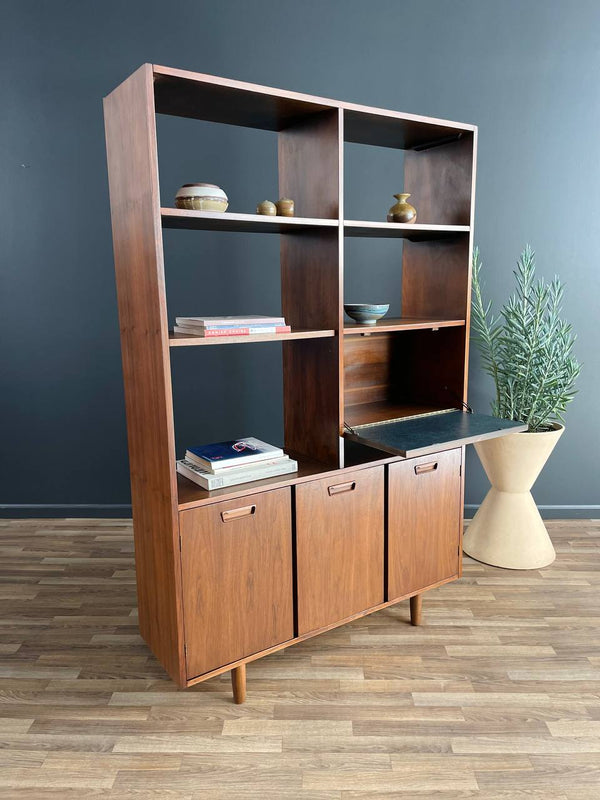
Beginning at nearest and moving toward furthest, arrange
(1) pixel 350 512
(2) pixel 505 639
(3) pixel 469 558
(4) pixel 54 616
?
(1) pixel 350 512, (2) pixel 505 639, (4) pixel 54 616, (3) pixel 469 558

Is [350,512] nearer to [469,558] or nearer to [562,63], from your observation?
[469,558]

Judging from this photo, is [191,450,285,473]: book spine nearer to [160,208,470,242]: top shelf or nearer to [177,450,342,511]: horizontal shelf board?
[177,450,342,511]: horizontal shelf board

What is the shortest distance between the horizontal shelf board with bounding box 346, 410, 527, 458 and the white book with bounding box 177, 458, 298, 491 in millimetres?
269

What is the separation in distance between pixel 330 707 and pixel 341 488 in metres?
0.71

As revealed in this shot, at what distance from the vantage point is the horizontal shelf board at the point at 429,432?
2020 millimetres

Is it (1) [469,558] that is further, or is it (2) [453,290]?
(1) [469,558]

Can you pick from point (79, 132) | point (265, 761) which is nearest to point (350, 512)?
point (265, 761)

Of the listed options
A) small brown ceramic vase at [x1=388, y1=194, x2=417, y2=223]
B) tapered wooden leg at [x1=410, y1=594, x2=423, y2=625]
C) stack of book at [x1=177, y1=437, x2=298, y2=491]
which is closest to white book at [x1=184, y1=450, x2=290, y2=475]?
stack of book at [x1=177, y1=437, x2=298, y2=491]

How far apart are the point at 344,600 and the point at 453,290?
128 centimetres

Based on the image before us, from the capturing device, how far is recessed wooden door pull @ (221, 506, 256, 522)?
1920 millimetres

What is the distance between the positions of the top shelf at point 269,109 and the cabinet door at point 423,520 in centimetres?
119

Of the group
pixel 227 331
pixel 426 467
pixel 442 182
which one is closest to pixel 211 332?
pixel 227 331

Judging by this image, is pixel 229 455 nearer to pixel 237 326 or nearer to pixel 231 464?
pixel 231 464

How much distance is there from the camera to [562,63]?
321cm
